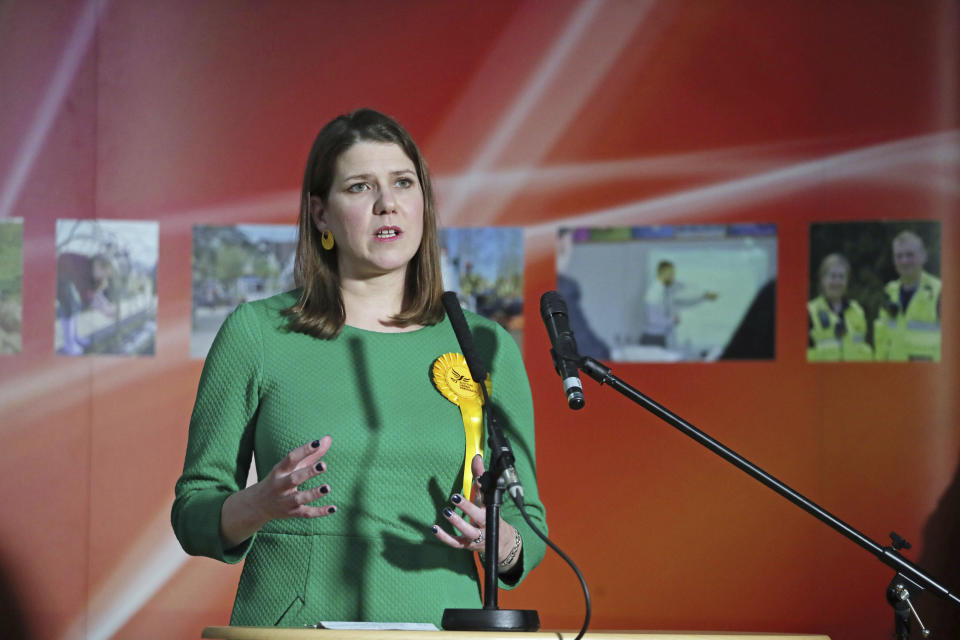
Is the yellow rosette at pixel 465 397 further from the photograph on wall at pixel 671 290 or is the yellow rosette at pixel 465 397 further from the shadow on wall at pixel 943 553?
the shadow on wall at pixel 943 553

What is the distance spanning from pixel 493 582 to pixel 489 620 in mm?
50

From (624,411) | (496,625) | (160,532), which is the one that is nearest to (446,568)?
(496,625)

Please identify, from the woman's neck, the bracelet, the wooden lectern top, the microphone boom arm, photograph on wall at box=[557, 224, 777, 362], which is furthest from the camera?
photograph on wall at box=[557, 224, 777, 362]

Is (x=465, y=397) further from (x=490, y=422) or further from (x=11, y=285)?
(x=11, y=285)

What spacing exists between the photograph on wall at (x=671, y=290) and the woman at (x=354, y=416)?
5.07ft

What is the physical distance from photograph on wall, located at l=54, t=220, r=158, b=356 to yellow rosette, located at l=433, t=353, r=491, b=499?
1.97 m

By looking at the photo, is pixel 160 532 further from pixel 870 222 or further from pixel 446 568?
pixel 870 222

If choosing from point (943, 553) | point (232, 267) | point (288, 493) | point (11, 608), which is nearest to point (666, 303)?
point (943, 553)

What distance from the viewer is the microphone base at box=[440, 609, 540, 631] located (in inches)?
50.1

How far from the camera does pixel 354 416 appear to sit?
180 cm

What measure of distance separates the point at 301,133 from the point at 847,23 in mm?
1876

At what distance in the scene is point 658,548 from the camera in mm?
3484

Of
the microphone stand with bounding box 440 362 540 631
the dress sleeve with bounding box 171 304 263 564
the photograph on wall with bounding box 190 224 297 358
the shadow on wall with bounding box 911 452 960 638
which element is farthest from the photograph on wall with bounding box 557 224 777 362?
the microphone stand with bounding box 440 362 540 631

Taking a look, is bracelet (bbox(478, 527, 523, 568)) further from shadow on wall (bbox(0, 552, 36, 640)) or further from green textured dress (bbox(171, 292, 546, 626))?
shadow on wall (bbox(0, 552, 36, 640))
